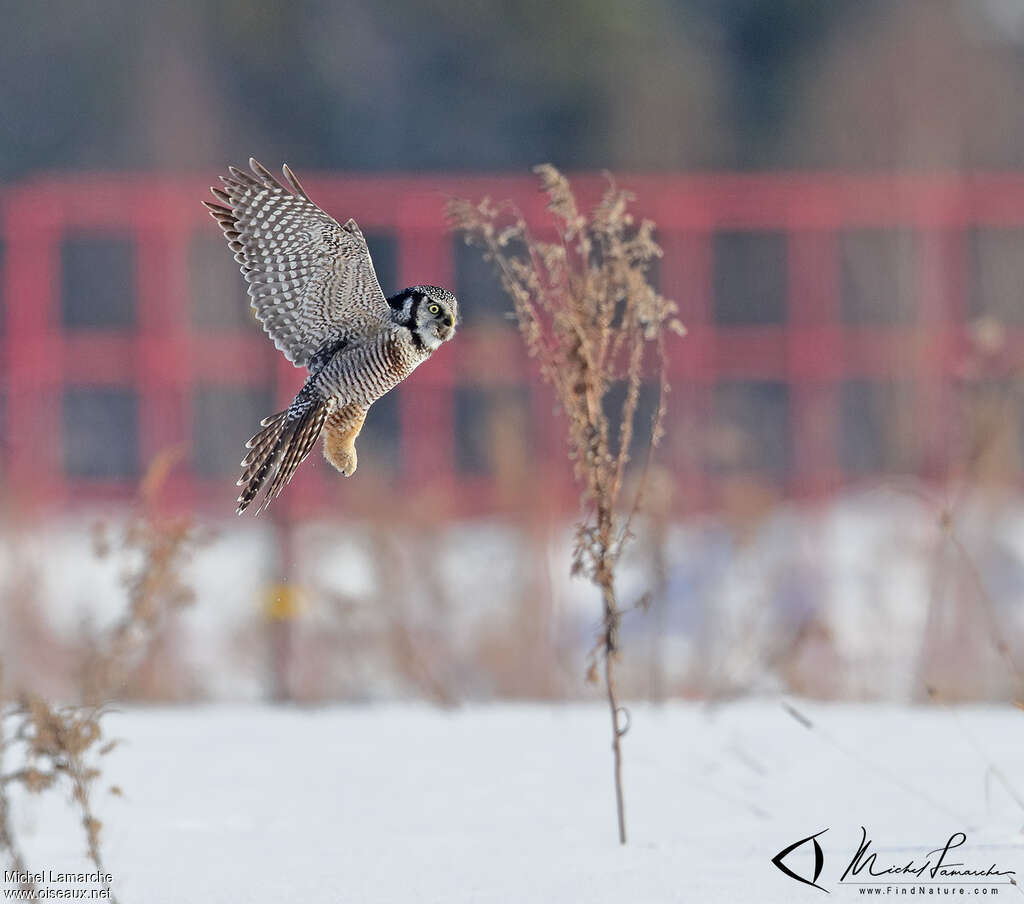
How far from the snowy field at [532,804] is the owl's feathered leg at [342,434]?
3.70ft

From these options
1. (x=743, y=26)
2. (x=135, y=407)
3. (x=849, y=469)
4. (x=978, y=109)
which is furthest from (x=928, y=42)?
(x=135, y=407)

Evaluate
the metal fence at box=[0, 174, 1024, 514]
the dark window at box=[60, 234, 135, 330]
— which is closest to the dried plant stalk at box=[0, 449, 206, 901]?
the metal fence at box=[0, 174, 1024, 514]

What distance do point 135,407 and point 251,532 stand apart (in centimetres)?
1133

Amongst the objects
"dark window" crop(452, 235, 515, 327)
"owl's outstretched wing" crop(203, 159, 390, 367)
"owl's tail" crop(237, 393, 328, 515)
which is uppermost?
"dark window" crop(452, 235, 515, 327)

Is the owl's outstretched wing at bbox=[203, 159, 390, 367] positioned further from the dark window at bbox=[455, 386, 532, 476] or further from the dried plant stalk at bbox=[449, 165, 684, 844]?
the dark window at bbox=[455, 386, 532, 476]

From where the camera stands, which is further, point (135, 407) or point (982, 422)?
point (135, 407)

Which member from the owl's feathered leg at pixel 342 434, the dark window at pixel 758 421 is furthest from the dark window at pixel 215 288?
the owl's feathered leg at pixel 342 434

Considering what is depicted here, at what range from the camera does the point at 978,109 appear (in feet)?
75.4

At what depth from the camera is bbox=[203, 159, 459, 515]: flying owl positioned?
3.00m

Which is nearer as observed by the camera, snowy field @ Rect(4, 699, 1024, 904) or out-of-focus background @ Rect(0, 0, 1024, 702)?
snowy field @ Rect(4, 699, 1024, 904)

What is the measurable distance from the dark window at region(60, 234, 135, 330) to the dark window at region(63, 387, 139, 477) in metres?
1.51

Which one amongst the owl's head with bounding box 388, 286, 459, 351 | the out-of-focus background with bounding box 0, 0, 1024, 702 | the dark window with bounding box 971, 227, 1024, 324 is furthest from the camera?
the dark window with bounding box 971, 227, 1024, 324

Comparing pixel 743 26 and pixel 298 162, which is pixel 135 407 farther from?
pixel 743 26

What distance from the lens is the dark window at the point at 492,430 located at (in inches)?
337
